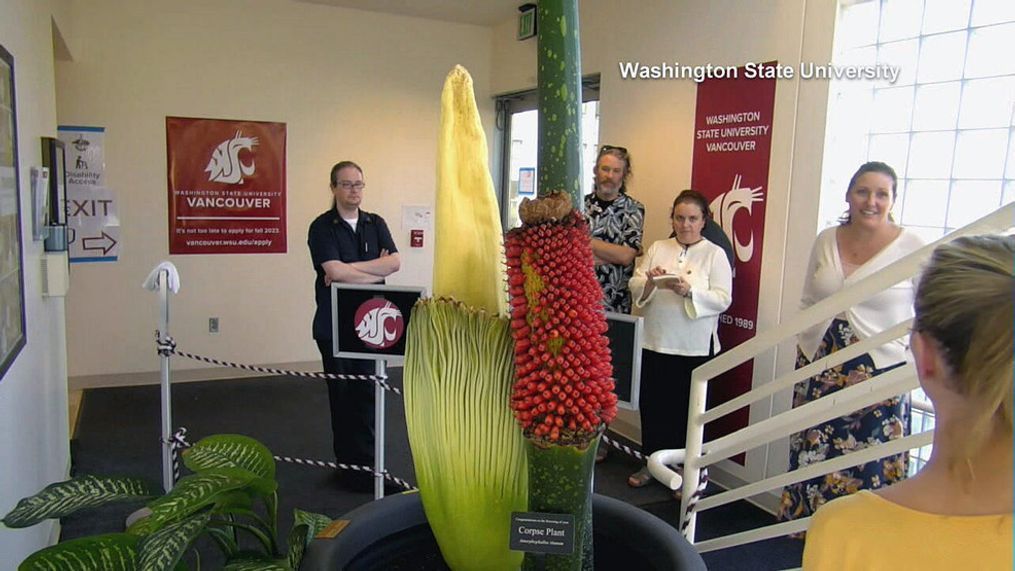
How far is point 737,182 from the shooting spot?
11.8 ft

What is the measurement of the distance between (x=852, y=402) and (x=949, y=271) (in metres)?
0.90

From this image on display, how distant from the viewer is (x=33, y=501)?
0.96 m

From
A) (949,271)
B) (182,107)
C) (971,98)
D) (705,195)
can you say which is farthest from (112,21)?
(949,271)

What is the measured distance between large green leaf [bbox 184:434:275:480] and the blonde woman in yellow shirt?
820mm

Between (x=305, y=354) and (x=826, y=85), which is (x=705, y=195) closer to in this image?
(x=826, y=85)

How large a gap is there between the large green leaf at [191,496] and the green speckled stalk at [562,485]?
1.40 feet

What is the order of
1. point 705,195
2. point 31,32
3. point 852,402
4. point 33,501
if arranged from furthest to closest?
point 705,195 < point 31,32 < point 852,402 < point 33,501

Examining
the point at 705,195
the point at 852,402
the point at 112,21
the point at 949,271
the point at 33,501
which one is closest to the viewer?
the point at 949,271

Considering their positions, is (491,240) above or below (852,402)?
above

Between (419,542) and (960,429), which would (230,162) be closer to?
(419,542)

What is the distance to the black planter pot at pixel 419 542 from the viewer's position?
75 cm

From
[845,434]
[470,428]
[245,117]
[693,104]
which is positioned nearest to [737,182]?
[693,104]

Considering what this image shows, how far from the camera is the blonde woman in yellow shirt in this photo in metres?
0.63

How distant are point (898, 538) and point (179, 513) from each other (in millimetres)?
802
